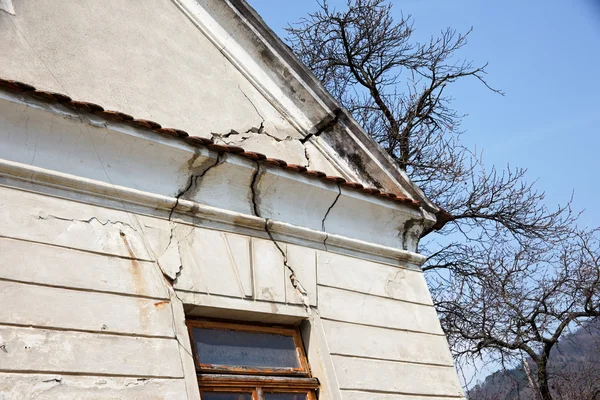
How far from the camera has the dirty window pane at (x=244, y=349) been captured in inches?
166

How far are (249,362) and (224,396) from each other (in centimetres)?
31

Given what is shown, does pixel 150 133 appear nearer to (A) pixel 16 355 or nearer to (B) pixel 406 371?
(A) pixel 16 355

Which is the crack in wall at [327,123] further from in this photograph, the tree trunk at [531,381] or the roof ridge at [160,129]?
the tree trunk at [531,381]

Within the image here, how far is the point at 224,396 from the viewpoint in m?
4.10

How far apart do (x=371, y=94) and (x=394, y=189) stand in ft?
23.9

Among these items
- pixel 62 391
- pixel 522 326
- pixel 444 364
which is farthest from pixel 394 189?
pixel 522 326

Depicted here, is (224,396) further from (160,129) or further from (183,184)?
(160,129)

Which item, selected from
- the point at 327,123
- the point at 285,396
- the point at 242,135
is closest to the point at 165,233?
the point at 285,396

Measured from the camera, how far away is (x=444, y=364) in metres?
5.39

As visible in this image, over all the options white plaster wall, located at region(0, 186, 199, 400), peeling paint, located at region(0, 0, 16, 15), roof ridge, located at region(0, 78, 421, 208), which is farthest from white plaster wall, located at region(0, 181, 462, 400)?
peeling paint, located at region(0, 0, 16, 15)

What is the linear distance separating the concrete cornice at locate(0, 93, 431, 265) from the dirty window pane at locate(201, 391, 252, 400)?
3.66ft

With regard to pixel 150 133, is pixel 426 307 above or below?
below

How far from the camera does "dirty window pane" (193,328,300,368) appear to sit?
421 centimetres

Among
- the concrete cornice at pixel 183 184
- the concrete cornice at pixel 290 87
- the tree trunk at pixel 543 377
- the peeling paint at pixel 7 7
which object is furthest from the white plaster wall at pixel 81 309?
the tree trunk at pixel 543 377
